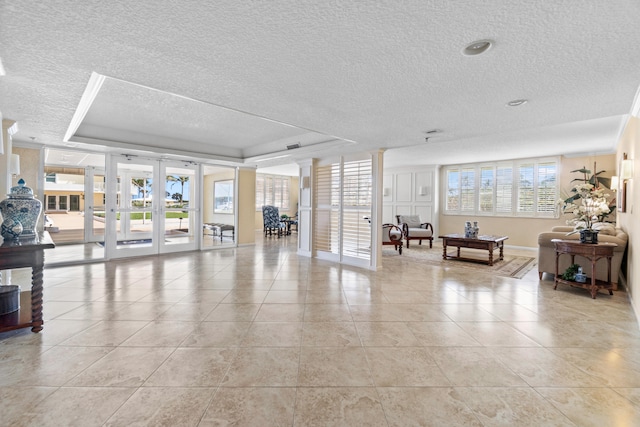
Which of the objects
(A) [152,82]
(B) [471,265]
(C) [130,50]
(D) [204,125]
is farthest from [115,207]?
(B) [471,265]

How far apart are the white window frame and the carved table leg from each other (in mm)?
9499

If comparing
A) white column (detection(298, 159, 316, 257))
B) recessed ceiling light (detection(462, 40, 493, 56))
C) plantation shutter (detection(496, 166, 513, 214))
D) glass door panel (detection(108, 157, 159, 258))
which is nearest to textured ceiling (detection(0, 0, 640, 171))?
recessed ceiling light (detection(462, 40, 493, 56))

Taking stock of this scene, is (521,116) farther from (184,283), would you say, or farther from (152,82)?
(184,283)

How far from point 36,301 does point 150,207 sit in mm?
4280

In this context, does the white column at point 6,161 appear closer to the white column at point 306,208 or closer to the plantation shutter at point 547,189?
the white column at point 306,208

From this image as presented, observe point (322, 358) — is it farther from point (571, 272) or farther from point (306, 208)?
point (306, 208)

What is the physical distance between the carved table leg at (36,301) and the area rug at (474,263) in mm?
5365

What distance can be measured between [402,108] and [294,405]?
291cm

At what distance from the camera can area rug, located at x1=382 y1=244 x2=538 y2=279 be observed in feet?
17.6

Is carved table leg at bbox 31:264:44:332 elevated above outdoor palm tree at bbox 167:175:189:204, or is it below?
below

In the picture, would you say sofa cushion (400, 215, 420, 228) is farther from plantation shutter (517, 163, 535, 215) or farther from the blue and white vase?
the blue and white vase

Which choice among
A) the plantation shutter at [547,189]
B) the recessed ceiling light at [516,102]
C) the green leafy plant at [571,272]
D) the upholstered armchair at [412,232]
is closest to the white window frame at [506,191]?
the plantation shutter at [547,189]

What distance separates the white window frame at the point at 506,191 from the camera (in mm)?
7551

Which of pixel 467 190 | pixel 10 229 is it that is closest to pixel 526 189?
pixel 467 190
